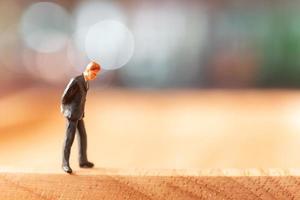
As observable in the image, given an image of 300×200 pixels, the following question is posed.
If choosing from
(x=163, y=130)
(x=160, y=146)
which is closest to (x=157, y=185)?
(x=160, y=146)

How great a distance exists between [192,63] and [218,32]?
0.24m

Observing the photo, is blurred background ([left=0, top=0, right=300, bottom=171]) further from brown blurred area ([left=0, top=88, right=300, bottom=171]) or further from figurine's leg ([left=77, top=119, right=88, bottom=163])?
figurine's leg ([left=77, top=119, right=88, bottom=163])

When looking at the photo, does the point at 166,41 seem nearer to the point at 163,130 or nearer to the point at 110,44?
the point at 110,44

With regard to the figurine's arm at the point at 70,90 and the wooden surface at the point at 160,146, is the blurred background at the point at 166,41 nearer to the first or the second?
the wooden surface at the point at 160,146

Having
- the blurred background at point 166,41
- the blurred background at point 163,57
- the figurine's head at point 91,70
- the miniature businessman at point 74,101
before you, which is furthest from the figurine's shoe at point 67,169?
the blurred background at point 166,41

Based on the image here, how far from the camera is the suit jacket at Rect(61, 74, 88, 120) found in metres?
0.62

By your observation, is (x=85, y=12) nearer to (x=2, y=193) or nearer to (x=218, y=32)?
(x=218, y=32)

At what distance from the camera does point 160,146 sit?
3.85 ft

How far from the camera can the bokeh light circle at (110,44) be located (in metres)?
3.02

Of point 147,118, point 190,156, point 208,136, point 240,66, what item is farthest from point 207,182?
point 240,66

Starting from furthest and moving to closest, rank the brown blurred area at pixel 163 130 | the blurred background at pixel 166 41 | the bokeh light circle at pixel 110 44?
the bokeh light circle at pixel 110 44 → the blurred background at pixel 166 41 → the brown blurred area at pixel 163 130

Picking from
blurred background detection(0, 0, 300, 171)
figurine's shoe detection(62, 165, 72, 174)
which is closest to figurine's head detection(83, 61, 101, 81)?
figurine's shoe detection(62, 165, 72, 174)

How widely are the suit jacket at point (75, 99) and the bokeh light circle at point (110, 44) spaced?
2.36 m

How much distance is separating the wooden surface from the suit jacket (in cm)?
7
